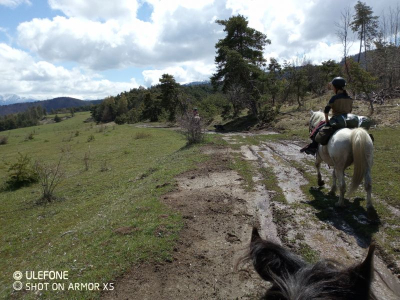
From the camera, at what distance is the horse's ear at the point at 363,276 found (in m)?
1.44

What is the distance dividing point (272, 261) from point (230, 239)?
317 cm

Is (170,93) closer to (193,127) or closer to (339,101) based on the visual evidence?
(193,127)

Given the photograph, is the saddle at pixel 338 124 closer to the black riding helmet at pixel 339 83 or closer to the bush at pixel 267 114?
the black riding helmet at pixel 339 83

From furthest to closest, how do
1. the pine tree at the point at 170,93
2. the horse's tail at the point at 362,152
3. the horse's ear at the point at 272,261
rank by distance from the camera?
the pine tree at the point at 170,93 → the horse's tail at the point at 362,152 → the horse's ear at the point at 272,261

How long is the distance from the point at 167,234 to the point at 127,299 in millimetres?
1664

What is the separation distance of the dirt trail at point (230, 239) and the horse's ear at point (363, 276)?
60 centimetres

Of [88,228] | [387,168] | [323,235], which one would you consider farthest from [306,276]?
[387,168]

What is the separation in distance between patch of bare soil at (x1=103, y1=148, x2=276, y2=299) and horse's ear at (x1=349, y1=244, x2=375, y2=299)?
2.96 feet

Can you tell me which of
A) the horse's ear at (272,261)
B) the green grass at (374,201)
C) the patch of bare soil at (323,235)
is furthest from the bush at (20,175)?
the horse's ear at (272,261)

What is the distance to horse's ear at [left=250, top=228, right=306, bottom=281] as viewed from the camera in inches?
72.1

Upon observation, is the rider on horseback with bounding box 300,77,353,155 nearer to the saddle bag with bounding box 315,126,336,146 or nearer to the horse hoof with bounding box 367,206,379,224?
the saddle bag with bounding box 315,126,336,146

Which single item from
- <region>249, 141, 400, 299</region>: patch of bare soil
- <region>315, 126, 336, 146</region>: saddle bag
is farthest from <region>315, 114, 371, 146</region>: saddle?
<region>249, 141, 400, 299</region>: patch of bare soil

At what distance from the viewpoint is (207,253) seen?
4461mm

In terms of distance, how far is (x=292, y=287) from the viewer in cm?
160
